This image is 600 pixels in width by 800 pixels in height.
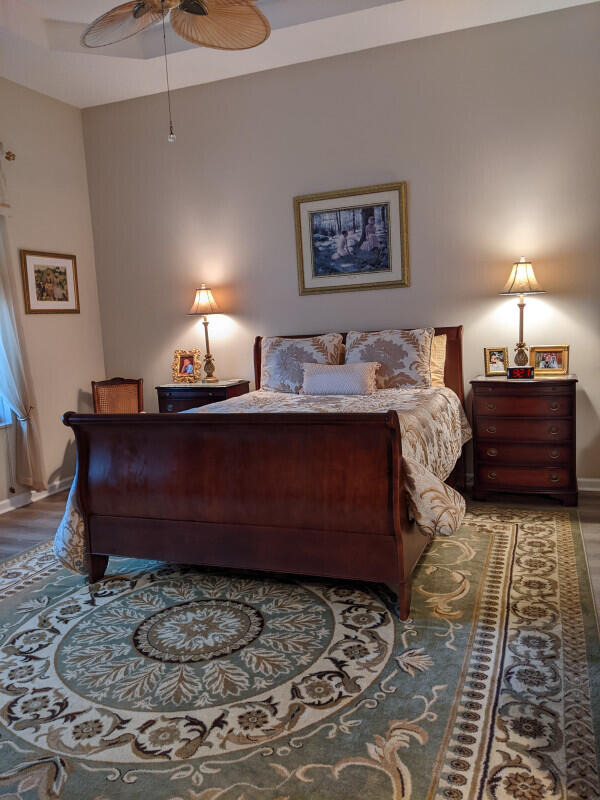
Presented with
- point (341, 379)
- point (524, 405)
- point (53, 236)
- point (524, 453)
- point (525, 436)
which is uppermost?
point (53, 236)

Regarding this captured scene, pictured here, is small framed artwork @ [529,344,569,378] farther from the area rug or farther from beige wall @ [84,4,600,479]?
the area rug

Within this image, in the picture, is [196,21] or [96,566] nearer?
[196,21]

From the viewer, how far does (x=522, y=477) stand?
3.78 m

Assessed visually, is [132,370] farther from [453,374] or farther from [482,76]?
[482,76]

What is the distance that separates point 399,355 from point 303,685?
2451mm

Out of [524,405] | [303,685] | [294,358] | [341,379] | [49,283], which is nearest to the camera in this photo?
[303,685]

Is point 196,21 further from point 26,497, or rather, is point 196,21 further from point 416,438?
point 26,497

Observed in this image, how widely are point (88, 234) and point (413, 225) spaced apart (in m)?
2.78

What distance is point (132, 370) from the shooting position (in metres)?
5.30

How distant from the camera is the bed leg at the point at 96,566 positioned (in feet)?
9.69

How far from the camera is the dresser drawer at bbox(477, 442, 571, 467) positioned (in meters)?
3.69

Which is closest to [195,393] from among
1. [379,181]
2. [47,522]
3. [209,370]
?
[209,370]

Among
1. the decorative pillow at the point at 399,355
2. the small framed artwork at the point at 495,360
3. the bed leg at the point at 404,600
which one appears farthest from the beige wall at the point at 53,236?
the small framed artwork at the point at 495,360

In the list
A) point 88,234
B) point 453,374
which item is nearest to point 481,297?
point 453,374
